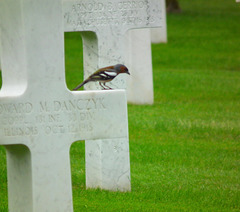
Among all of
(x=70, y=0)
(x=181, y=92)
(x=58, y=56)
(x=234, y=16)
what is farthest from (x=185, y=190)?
(x=234, y=16)

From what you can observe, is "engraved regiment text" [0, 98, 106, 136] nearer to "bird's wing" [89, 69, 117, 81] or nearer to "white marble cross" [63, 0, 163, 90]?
"bird's wing" [89, 69, 117, 81]

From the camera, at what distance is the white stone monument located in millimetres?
5363

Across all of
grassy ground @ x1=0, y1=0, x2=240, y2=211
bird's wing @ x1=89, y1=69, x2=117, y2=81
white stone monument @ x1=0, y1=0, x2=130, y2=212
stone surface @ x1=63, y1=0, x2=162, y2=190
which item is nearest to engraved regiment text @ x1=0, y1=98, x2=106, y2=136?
white stone monument @ x1=0, y1=0, x2=130, y2=212

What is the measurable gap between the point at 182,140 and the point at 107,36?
145 inches

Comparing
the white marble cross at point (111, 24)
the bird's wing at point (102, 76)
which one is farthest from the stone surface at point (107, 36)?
the bird's wing at point (102, 76)

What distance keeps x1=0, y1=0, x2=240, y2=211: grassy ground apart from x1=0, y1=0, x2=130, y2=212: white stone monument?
1433mm

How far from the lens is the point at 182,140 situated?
1118cm

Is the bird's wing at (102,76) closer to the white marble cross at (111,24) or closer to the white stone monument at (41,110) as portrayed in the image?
the white marble cross at (111,24)

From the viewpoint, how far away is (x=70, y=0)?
768 centimetres

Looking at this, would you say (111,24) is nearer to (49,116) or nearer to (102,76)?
(102,76)

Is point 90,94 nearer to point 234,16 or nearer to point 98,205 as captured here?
point 98,205

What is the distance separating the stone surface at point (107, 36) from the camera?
7.84 meters

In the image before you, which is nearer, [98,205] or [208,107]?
[98,205]

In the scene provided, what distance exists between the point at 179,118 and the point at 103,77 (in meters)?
6.08
